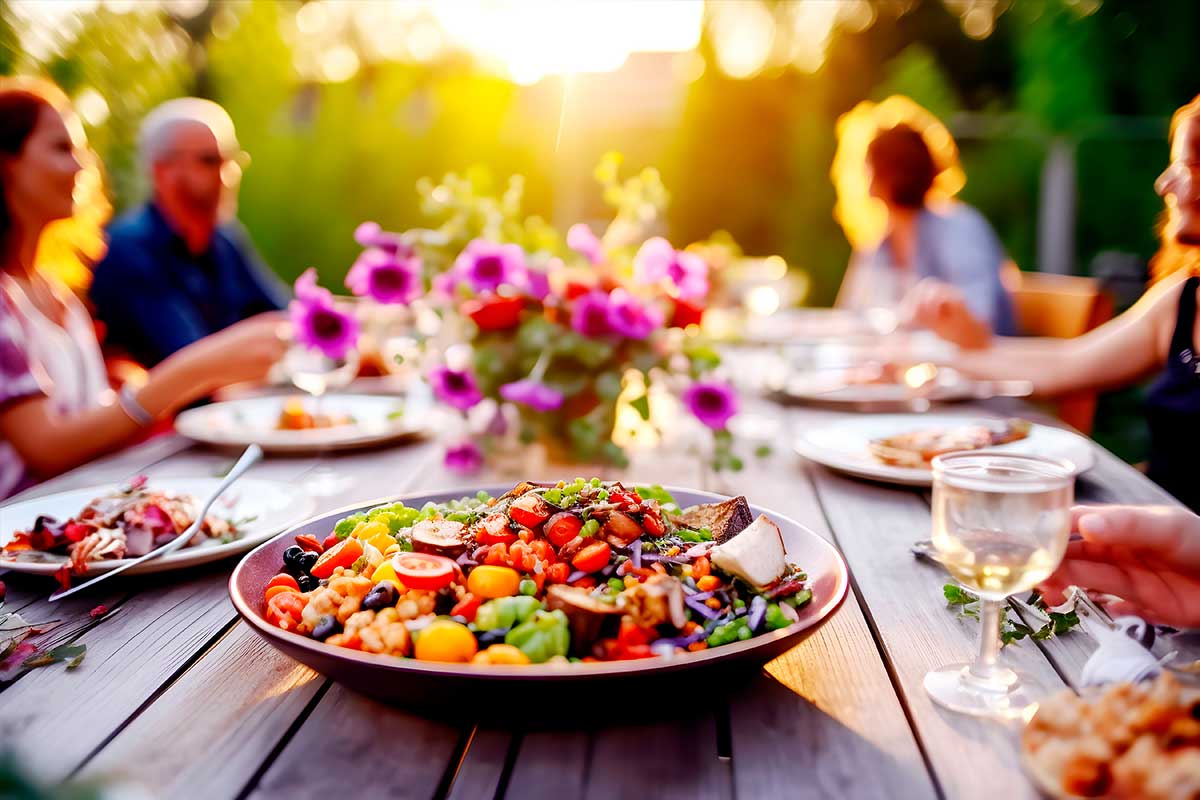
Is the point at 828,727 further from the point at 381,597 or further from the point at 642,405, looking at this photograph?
the point at 642,405

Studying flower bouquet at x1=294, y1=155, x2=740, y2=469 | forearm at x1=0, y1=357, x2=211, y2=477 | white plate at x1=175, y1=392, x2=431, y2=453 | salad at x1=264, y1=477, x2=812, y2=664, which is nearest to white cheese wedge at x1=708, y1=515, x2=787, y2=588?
salad at x1=264, y1=477, x2=812, y2=664

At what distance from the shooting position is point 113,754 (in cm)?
77

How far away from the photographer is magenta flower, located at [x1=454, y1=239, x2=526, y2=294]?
1607mm

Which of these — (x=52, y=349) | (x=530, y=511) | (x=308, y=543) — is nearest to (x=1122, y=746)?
(x=530, y=511)

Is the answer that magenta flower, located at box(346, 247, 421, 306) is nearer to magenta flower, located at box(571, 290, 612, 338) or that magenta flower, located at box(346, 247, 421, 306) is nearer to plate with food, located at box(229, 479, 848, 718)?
magenta flower, located at box(571, 290, 612, 338)

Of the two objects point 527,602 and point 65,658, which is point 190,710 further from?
point 527,602

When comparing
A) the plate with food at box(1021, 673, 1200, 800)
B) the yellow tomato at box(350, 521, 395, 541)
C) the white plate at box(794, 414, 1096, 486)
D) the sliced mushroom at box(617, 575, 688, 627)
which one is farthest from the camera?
the white plate at box(794, 414, 1096, 486)

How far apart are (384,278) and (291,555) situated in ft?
2.51

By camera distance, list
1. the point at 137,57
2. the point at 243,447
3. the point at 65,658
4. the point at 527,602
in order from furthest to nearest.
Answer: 1. the point at 137,57
2. the point at 243,447
3. the point at 65,658
4. the point at 527,602

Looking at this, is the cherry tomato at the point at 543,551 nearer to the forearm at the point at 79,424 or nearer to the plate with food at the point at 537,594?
the plate with food at the point at 537,594

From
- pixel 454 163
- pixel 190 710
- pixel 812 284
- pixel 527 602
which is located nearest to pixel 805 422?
pixel 527 602

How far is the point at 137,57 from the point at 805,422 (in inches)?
216

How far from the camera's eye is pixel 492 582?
2.83ft

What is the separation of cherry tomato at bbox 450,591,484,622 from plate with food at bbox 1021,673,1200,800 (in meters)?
0.48
